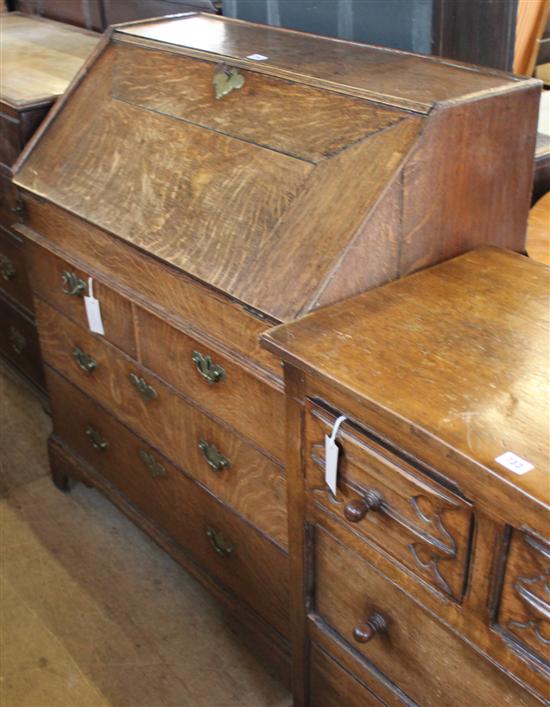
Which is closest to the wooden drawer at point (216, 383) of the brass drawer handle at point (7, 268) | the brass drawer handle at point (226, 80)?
the brass drawer handle at point (226, 80)

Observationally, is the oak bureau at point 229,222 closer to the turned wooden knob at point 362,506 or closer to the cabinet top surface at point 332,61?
the cabinet top surface at point 332,61

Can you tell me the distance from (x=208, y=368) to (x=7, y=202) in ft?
4.08

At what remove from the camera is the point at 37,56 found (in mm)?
2861

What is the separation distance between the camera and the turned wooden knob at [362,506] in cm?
126

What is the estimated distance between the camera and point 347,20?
2156 mm

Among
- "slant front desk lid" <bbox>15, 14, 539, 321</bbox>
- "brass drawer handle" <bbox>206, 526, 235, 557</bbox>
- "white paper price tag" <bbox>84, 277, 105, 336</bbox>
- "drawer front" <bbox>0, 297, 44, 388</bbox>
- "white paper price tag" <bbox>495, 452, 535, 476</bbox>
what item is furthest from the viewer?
"drawer front" <bbox>0, 297, 44, 388</bbox>

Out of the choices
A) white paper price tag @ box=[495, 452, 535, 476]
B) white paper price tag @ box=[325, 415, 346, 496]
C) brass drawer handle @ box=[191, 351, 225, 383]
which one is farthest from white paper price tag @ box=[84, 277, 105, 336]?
white paper price tag @ box=[495, 452, 535, 476]

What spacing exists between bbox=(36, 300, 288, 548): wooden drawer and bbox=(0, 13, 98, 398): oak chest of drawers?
0.37 metres

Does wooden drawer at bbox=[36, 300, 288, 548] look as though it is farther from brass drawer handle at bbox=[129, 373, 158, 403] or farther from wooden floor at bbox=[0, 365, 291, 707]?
→ wooden floor at bbox=[0, 365, 291, 707]

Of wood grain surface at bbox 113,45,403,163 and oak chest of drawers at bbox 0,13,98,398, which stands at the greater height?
wood grain surface at bbox 113,45,403,163

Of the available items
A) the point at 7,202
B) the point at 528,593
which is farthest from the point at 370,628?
the point at 7,202

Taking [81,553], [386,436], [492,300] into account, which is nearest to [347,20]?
[492,300]

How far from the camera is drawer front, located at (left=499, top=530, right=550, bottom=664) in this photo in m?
1.07

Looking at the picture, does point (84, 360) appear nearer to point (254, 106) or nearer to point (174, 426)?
point (174, 426)
